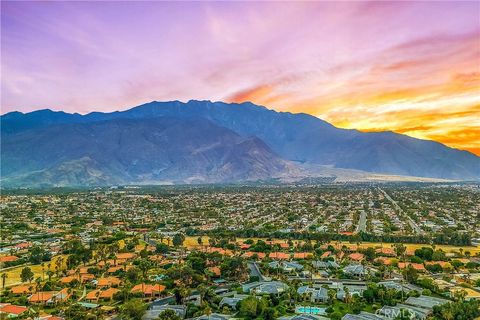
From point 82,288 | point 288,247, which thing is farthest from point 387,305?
point 82,288

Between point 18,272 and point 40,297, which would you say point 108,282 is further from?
point 18,272

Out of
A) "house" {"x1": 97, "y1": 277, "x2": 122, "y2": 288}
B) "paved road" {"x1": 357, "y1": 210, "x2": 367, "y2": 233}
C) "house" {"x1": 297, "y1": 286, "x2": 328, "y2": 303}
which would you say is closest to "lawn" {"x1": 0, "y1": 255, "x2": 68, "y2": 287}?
"house" {"x1": 97, "y1": 277, "x2": 122, "y2": 288}

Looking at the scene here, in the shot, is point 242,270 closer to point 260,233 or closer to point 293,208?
point 260,233

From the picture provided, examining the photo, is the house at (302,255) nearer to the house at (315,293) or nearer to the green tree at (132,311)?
the house at (315,293)

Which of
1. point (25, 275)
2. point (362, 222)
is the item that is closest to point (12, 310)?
point (25, 275)

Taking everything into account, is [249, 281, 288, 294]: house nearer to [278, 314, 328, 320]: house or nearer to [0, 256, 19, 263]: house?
[278, 314, 328, 320]: house
